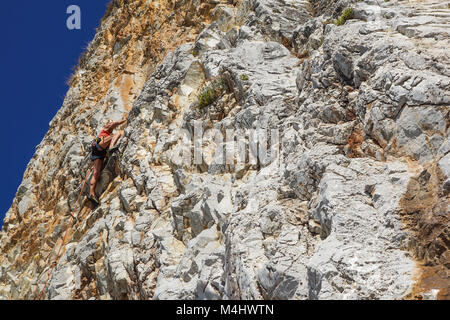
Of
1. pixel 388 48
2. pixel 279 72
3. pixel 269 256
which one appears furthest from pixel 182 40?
pixel 269 256

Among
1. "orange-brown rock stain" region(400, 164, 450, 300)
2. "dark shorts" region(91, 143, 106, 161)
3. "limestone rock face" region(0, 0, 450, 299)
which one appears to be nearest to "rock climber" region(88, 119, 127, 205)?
"dark shorts" region(91, 143, 106, 161)

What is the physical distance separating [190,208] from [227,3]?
35.4ft

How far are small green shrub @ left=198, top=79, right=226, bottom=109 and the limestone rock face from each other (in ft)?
0.14

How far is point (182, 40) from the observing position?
1886 cm

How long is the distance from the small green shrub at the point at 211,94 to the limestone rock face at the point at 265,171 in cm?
4

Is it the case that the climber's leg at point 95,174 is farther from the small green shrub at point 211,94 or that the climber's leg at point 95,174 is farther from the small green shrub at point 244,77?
the small green shrub at point 244,77

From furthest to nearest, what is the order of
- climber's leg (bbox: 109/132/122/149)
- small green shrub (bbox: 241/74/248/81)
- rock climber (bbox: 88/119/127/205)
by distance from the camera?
1. climber's leg (bbox: 109/132/122/149)
2. rock climber (bbox: 88/119/127/205)
3. small green shrub (bbox: 241/74/248/81)

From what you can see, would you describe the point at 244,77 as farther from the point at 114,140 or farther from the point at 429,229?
the point at 429,229

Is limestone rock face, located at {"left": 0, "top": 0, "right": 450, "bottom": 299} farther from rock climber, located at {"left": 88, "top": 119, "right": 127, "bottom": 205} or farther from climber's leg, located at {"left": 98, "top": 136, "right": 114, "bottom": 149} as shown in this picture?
climber's leg, located at {"left": 98, "top": 136, "right": 114, "bottom": 149}

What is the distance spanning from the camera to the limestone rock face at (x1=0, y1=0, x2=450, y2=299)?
6.29 m

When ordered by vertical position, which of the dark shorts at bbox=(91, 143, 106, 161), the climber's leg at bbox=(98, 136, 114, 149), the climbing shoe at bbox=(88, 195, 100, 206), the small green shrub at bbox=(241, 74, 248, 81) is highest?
the small green shrub at bbox=(241, 74, 248, 81)

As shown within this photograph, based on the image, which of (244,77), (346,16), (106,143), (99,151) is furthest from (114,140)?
(346,16)

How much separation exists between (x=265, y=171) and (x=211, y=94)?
179 inches
